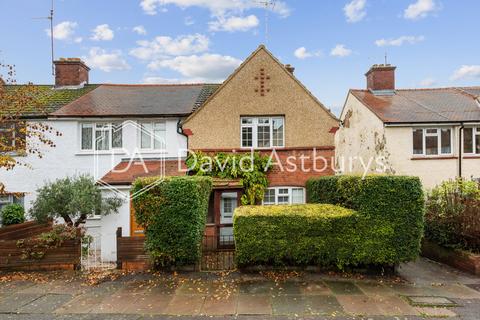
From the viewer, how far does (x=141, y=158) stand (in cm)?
1431

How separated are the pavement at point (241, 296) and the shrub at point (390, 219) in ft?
2.34

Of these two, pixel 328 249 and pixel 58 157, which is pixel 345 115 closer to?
pixel 328 249

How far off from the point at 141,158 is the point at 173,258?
6529mm

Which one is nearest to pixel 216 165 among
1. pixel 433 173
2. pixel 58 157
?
pixel 58 157

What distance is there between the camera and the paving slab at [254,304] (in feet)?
21.7

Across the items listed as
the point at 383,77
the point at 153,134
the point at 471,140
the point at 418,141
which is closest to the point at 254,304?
the point at 153,134

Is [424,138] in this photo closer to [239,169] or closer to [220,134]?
[239,169]

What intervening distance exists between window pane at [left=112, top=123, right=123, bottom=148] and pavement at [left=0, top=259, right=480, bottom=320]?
6710mm

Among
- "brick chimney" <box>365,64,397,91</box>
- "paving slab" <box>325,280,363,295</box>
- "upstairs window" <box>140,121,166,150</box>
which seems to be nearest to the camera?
"paving slab" <box>325,280,363,295</box>

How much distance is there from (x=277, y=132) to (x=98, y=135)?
834 centimetres

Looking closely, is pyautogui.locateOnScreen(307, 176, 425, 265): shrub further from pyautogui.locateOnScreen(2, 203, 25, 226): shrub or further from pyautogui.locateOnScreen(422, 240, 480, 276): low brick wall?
pyautogui.locateOnScreen(2, 203, 25, 226): shrub

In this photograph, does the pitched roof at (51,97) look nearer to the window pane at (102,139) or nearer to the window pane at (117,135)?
the window pane at (102,139)

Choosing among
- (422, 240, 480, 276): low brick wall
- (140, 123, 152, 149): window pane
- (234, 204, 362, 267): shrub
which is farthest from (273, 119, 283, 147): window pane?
(422, 240, 480, 276): low brick wall

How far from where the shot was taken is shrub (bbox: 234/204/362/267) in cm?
891
